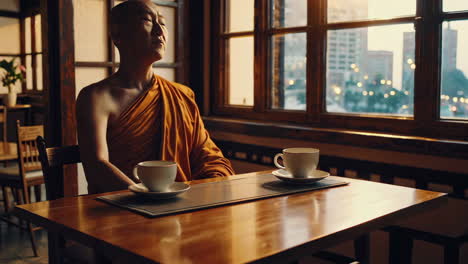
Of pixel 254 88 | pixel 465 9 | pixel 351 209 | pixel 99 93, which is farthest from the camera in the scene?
pixel 254 88

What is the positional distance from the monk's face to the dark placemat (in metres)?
0.61

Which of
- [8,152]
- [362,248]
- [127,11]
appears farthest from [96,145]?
[8,152]

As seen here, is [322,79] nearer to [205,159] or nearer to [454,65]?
[454,65]

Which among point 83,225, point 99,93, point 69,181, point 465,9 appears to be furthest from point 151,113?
point 465,9

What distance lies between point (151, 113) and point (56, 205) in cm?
70

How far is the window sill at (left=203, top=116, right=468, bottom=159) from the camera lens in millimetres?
2070

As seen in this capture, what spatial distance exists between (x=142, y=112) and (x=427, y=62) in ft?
3.99

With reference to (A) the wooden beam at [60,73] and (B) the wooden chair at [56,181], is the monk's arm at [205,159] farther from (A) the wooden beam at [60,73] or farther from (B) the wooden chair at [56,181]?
(A) the wooden beam at [60,73]

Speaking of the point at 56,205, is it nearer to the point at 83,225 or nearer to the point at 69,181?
the point at 83,225

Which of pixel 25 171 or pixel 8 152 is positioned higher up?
pixel 8 152

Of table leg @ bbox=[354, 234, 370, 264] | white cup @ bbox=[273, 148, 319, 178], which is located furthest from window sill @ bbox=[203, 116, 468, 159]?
white cup @ bbox=[273, 148, 319, 178]

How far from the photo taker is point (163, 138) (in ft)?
6.13

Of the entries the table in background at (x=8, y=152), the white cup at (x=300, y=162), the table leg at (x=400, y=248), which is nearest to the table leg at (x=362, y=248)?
the table leg at (x=400, y=248)

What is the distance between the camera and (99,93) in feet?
5.97
